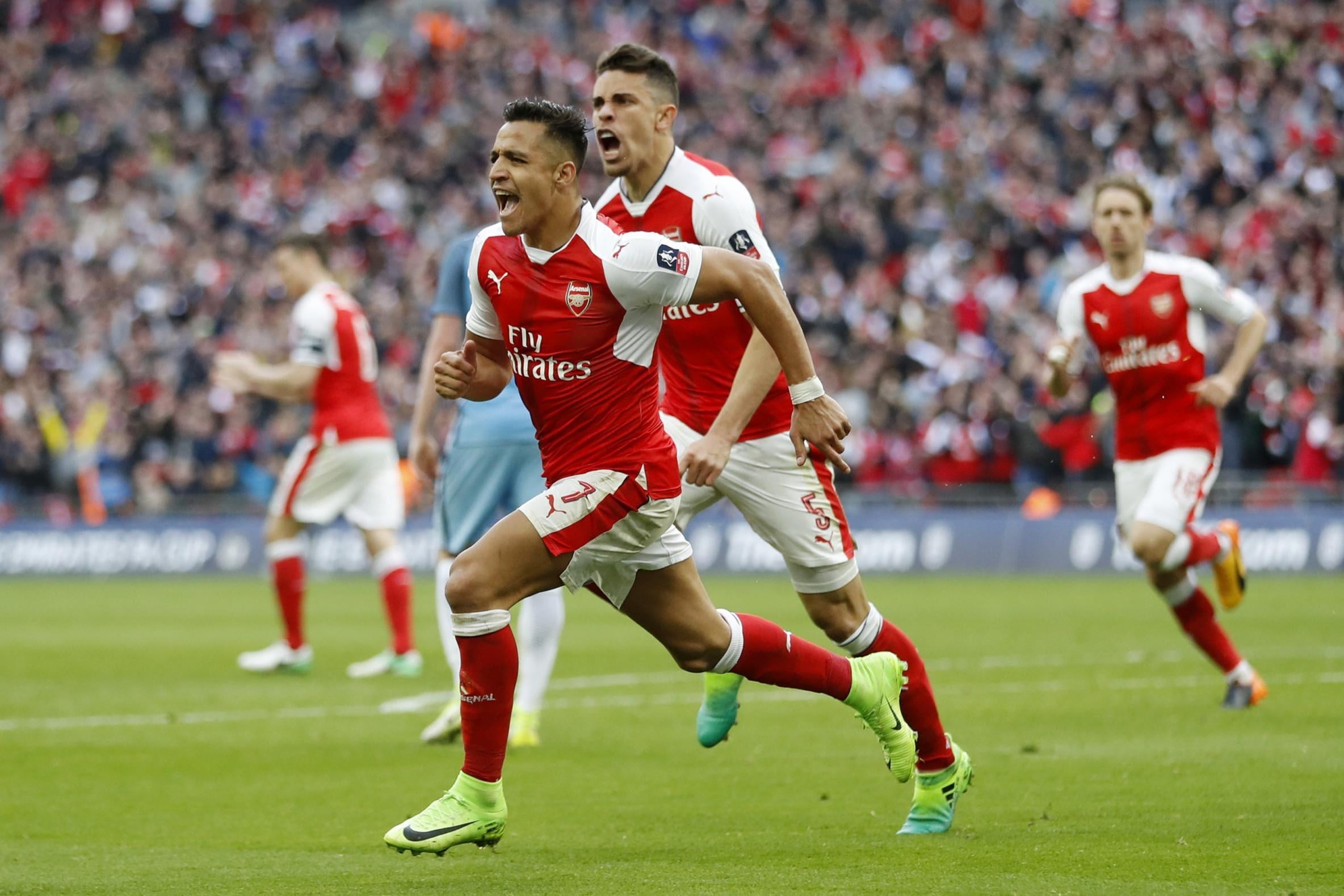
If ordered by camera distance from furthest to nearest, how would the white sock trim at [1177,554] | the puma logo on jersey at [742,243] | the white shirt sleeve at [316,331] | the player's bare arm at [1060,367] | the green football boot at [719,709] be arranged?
the white shirt sleeve at [316,331]
the white sock trim at [1177,554]
the player's bare arm at [1060,367]
the green football boot at [719,709]
the puma logo on jersey at [742,243]

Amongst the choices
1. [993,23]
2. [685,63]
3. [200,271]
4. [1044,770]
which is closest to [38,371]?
[200,271]

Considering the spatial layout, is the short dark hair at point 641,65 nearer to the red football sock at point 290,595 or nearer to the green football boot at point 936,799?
the green football boot at point 936,799

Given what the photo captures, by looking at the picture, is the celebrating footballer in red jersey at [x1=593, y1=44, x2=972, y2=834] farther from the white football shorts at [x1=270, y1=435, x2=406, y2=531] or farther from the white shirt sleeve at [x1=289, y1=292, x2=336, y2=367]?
the white football shorts at [x1=270, y1=435, x2=406, y2=531]

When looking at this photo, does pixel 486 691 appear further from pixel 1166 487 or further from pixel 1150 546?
pixel 1166 487

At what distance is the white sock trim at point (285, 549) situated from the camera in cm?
1229

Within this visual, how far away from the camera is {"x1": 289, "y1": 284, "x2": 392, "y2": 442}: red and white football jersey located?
12.1m

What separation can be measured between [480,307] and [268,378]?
20.1ft

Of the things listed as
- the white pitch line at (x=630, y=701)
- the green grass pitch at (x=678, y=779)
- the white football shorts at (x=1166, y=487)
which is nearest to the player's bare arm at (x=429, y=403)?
the green grass pitch at (x=678, y=779)

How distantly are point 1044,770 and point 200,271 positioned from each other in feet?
78.1

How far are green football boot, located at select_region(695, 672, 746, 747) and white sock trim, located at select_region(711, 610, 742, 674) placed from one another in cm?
93

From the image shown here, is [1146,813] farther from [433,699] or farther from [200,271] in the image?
[200,271]

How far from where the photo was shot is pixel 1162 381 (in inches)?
393

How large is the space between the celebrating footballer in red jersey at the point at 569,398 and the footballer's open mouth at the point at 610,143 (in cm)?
99

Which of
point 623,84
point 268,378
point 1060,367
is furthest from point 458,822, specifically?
point 268,378
